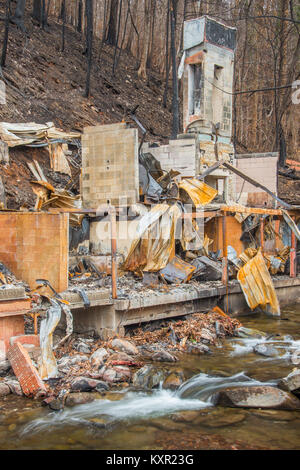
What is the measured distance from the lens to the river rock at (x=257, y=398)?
712 cm

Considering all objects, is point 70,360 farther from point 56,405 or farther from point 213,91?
point 213,91

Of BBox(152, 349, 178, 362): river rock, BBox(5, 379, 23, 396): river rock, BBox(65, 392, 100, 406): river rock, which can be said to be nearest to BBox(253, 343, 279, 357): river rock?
BBox(152, 349, 178, 362): river rock

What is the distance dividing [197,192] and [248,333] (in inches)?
173

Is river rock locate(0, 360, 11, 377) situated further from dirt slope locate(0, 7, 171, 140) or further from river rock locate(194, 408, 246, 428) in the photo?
dirt slope locate(0, 7, 171, 140)

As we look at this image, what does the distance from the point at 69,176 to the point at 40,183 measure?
17.7 feet

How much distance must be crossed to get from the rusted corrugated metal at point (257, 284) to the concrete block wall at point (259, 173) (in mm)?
6802

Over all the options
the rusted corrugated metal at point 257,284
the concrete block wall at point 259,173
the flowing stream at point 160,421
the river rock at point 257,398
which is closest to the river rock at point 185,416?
the flowing stream at point 160,421

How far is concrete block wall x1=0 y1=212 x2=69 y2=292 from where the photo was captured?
9.94 m

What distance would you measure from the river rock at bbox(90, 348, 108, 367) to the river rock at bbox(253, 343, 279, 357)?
127 inches

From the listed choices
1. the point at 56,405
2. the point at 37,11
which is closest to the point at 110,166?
the point at 56,405

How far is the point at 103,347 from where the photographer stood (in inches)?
365

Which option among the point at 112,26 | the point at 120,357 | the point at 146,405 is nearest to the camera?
the point at 146,405

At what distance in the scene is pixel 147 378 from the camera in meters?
8.12
